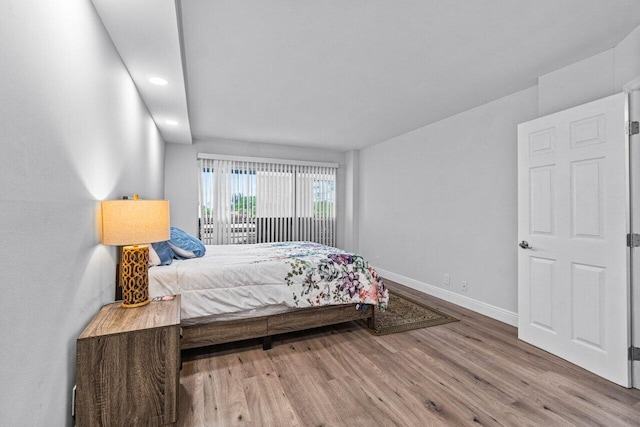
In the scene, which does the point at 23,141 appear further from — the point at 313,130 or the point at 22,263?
the point at 313,130

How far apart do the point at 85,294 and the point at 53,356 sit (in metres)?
0.42

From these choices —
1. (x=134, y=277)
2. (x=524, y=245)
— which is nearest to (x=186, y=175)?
(x=134, y=277)

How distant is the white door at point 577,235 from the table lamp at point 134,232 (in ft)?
10.3

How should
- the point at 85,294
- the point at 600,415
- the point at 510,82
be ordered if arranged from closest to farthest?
the point at 85,294, the point at 600,415, the point at 510,82

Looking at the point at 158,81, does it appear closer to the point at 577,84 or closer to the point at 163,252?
the point at 163,252

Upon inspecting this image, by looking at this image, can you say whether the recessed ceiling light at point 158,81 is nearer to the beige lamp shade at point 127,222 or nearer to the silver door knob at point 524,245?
the beige lamp shade at point 127,222

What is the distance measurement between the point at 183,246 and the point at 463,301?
340 centimetres

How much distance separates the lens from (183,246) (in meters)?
3.00

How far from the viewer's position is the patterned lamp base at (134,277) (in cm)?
188

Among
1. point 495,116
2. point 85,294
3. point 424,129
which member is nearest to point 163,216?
point 85,294

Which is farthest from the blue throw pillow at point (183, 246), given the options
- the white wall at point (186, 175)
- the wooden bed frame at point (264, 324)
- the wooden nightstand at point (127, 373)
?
the white wall at point (186, 175)

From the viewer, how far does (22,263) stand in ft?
3.44

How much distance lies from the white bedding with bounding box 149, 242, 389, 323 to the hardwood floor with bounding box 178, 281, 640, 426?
40cm

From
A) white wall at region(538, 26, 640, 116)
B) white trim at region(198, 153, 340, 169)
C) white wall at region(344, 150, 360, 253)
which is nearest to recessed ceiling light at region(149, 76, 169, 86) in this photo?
white trim at region(198, 153, 340, 169)
